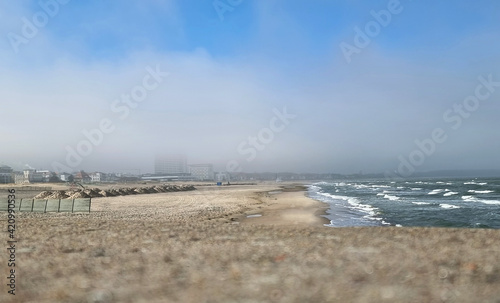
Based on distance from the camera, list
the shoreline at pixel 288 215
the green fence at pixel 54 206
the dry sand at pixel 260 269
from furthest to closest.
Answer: the green fence at pixel 54 206 < the shoreline at pixel 288 215 < the dry sand at pixel 260 269

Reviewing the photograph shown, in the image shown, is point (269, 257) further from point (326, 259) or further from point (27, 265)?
point (27, 265)

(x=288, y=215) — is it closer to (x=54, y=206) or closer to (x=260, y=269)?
(x=54, y=206)

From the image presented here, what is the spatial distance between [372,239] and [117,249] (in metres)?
6.95

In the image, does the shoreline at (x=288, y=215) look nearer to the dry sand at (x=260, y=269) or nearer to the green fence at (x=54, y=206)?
the dry sand at (x=260, y=269)

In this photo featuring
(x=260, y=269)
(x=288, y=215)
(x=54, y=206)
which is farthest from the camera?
(x=288, y=215)

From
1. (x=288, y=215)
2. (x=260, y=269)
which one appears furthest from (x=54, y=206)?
(x=260, y=269)

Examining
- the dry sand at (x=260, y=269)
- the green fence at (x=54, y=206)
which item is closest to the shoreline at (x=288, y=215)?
the dry sand at (x=260, y=269)

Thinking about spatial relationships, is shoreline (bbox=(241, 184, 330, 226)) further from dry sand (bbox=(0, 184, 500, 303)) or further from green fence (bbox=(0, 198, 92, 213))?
green fence (bbox=(0, 198, 92, 213))

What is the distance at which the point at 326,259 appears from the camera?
7.79 metres

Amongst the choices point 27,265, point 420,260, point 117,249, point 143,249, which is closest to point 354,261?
point 420,260

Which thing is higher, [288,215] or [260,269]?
[260,269]

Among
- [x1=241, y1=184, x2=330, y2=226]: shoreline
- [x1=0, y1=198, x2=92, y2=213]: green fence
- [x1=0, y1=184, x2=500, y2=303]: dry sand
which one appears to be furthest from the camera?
[x1=0, y1=198, x2=92, y2=213]: green fence

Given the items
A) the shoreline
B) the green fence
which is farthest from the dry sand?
the green fence

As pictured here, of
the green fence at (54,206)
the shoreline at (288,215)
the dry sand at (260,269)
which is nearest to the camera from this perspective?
the dry sand at (260,269)
